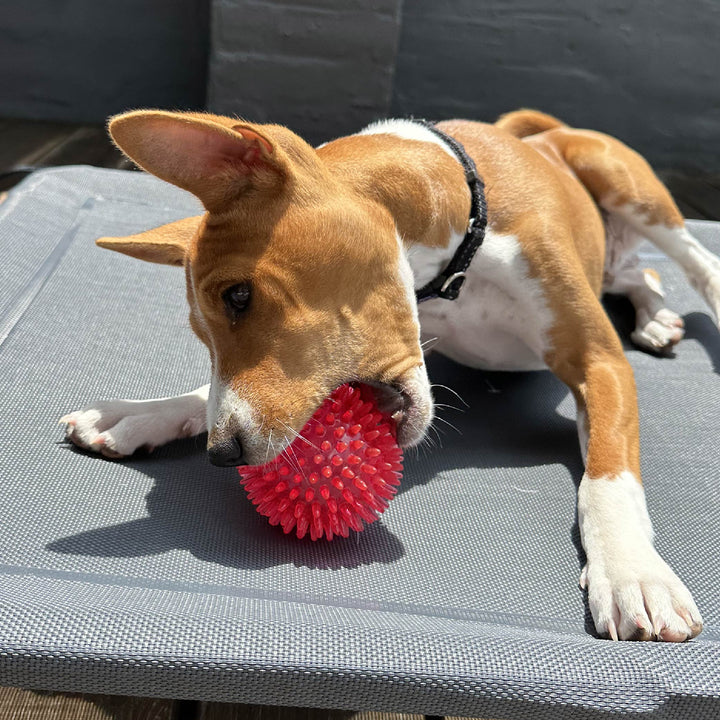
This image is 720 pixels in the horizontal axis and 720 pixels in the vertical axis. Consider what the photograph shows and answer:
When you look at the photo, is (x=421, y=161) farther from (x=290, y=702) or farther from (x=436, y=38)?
(x=436, y=38)

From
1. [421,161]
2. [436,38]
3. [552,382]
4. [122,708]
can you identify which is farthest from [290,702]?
[436,38]

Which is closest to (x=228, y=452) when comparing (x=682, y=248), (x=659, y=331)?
(x=659, y=331)

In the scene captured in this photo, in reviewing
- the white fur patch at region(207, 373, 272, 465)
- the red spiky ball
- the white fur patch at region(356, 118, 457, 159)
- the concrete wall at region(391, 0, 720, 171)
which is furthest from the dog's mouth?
the concrete wall at region(391, 0, 720, 171)

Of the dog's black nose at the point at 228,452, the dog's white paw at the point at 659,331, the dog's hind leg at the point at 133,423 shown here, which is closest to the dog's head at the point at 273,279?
the dog's black nose at the point at 228,452

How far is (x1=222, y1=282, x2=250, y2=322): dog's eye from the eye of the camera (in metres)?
1.42

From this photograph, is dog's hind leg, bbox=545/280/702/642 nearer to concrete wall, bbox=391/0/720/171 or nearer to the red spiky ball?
the red spiky ball

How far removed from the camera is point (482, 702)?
1192mm

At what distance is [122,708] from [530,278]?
1241 millimetres

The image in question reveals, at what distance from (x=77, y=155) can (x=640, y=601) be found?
14.5 ft

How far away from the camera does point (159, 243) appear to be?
1.71 metres

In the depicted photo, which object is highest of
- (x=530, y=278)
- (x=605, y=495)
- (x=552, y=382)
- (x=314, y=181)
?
(x=314, y=181)

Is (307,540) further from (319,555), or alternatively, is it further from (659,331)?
(659,331)

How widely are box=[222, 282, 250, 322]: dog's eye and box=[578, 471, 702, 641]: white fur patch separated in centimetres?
77

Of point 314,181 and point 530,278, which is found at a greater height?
point 314,181
